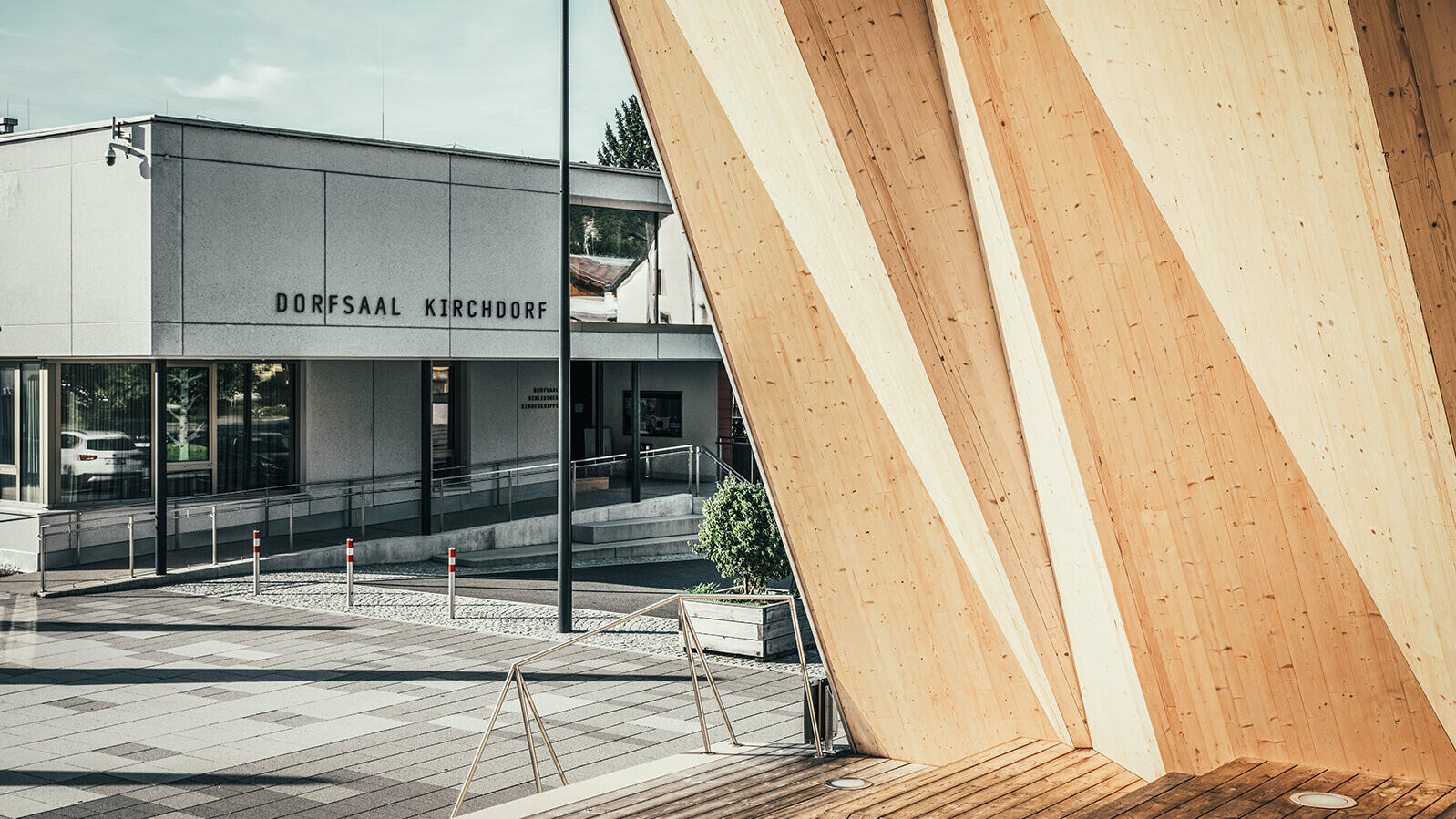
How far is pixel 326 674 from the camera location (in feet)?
45.6

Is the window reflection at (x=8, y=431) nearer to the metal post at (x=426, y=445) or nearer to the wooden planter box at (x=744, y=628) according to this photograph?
the metal post at (x=426, y=445)

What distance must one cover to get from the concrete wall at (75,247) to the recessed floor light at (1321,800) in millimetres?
17533

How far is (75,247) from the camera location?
20.2 meters

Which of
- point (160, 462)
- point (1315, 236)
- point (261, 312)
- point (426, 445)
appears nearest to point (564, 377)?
point (261, 312)

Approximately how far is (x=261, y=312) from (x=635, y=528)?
8.45 m

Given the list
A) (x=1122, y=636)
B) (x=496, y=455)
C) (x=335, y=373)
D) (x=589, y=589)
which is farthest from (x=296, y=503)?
(x=1122, y=636)

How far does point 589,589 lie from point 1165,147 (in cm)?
1595

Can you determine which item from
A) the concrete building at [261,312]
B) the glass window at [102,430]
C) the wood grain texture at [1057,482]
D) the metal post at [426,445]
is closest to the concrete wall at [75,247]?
the concrete building at [261,312]

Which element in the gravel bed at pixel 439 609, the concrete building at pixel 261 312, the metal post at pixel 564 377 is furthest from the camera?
the concrete building at pixel 261 312

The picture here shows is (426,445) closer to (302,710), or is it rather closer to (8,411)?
(8,411)

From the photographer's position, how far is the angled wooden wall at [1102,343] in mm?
4750

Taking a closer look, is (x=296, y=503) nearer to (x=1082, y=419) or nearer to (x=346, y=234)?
(x=346, y=234)

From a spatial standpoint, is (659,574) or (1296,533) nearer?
(1296,533)

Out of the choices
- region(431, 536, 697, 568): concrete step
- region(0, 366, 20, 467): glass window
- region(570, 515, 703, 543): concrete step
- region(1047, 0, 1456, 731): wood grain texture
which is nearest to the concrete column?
region(431, 536, 697, 568): concrete step
